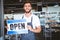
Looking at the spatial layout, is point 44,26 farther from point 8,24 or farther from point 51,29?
point 8,24

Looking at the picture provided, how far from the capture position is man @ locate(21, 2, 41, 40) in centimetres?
891

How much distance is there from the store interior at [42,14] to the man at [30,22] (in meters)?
0.17

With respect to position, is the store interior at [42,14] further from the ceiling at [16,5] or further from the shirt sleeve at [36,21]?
the shirt sleeve at [36,21]

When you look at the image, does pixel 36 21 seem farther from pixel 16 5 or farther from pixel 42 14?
pixel 16 5

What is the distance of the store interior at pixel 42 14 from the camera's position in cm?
902

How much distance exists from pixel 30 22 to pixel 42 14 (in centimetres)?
60

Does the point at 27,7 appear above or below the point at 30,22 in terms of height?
above

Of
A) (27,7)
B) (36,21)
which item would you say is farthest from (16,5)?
(36,21)

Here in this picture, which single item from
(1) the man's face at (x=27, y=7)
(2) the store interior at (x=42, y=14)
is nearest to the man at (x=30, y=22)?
(1) the man's face at (x=27, y=7)

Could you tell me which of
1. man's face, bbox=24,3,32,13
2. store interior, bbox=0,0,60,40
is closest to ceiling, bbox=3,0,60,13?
store interior, bbox=0,0,60,40

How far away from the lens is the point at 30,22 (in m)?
8.95

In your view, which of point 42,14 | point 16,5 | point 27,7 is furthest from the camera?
point 42,14

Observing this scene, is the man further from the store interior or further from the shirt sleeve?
the store interior

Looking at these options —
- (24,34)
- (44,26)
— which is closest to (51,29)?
(44,26)
